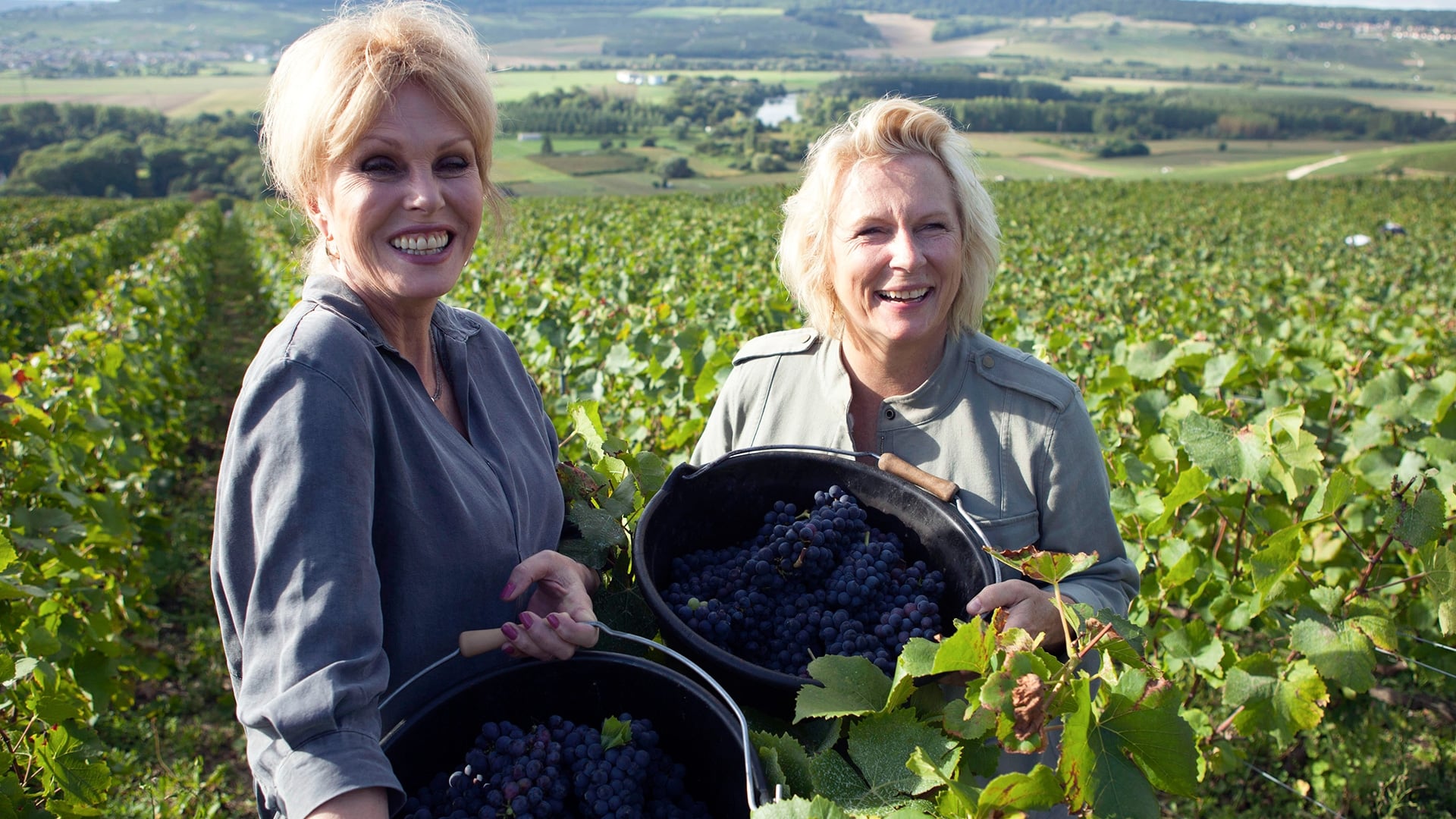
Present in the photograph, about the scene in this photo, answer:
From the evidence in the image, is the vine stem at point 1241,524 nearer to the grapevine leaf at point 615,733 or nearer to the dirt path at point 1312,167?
the grapevine leaf at point 615,733

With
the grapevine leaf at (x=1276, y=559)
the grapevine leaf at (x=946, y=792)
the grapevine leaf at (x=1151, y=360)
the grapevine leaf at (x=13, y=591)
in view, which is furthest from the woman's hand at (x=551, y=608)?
the grapevine leaf at (x=1151, y=360)

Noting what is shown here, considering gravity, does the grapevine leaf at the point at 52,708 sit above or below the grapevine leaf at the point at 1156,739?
below

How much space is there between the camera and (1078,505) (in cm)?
191

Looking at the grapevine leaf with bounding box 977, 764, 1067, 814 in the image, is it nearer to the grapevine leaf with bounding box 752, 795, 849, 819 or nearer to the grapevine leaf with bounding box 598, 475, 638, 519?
the grapevine leaf with bounding box 752, 795, 849, 819

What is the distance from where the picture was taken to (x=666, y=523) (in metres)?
1.67

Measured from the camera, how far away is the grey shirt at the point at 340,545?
1106 millimetres

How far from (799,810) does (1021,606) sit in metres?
0.72

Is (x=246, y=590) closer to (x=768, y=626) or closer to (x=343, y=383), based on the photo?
(x=343, y=383)

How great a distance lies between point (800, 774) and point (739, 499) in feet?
2.36

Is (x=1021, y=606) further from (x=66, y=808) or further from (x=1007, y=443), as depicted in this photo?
(x=66, y=808)

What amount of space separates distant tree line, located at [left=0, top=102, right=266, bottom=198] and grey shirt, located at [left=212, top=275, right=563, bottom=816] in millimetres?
58676

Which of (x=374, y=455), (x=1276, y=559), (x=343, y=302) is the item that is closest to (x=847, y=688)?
(x=374, y=455)

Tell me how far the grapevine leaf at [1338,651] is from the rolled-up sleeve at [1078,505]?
0.38 m

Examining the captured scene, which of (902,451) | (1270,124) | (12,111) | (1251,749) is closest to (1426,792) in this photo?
(1251,749)
